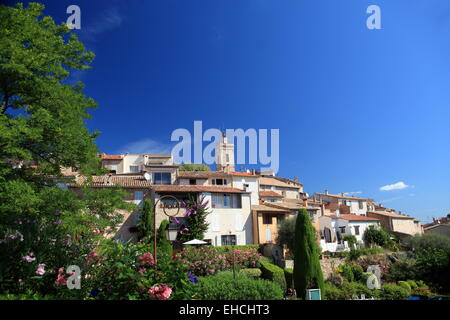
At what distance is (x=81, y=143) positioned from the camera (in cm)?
702

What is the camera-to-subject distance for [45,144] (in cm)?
696

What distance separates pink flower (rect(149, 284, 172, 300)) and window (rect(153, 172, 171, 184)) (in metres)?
24.6

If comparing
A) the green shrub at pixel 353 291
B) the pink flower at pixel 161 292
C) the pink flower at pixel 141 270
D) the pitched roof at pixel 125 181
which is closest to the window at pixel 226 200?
the pitched roof at pixel 125 181

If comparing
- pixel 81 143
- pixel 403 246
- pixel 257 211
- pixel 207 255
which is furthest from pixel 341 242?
pixel 81 143

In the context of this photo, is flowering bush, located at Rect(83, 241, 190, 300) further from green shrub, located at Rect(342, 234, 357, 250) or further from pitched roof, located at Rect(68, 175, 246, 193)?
green shrub, located at Rect(342, 234, 357, 250)

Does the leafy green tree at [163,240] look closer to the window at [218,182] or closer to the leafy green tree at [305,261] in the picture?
the leafy green tree at [305,261]

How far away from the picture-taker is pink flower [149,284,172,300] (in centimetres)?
321

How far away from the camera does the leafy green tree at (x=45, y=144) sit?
5.01m

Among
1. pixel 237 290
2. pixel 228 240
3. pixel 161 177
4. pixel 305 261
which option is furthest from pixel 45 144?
pixel 161 177

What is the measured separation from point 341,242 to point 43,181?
32.2 meters

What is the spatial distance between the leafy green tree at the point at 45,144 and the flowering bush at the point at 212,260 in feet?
37.9

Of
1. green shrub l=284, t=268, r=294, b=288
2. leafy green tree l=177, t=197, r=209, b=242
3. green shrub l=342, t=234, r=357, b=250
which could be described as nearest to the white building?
green shrub l=342, t=234, r=357, b=250

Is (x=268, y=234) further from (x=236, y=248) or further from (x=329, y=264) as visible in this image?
(x=329, y=264)
